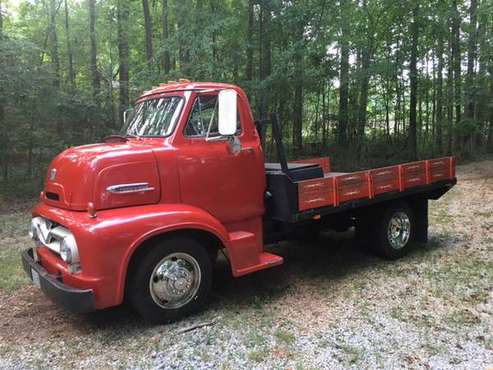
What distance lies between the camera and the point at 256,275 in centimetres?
507

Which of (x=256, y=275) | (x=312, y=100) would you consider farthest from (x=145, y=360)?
(x=312, y=100)

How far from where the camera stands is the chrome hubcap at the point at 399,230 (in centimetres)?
563

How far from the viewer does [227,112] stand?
12.5 feet

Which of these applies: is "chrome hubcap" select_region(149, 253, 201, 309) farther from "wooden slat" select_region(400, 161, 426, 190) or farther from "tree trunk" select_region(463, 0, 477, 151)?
"tree trunk" select_region(463, 0, 477, 151)

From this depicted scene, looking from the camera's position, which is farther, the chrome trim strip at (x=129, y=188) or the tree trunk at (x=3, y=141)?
the tree trunk at (x=3, y=141)

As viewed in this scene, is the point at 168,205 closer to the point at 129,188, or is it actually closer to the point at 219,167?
the point at 129,188

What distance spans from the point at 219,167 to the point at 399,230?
306 cm

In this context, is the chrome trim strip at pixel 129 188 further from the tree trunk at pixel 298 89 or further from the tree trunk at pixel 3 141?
the tree trunk at pixel 298 89

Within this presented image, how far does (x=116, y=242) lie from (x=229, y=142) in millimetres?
1551

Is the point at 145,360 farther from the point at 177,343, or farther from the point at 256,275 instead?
the point at 256,275

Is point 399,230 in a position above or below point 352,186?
below

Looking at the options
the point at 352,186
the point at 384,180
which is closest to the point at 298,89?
the point at 384,180

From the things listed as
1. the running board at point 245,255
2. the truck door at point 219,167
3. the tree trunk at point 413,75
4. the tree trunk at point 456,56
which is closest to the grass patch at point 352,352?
the running board at point 245,255

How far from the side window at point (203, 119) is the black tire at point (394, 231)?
106 inches
